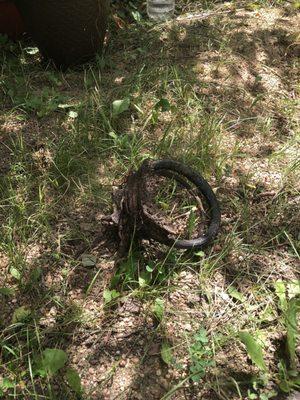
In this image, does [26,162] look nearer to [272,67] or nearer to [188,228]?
[188,228]

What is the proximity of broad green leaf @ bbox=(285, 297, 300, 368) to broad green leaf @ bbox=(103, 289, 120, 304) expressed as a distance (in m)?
0.81

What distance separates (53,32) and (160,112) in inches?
40.9

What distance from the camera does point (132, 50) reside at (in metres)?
3.78

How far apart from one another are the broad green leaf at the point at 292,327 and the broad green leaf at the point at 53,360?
0.99 meters

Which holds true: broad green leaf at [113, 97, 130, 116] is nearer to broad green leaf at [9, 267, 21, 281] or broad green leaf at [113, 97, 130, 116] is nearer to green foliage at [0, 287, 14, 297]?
broad green leaf at [9, 267, 21, 281]

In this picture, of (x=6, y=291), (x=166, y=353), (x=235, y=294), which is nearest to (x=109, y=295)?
(x=166, y=353)

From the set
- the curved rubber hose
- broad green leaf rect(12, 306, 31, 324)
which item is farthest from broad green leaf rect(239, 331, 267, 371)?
broad green leaf rect(12, 306, 31, 324)

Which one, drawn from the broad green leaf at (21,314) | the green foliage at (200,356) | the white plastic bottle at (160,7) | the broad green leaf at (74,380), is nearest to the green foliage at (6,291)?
the broad green leaf at (21,314)

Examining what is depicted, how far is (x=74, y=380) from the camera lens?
1.81 m

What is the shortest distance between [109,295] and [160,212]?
0.51 metres

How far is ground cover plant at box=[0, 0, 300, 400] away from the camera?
1.92 metres

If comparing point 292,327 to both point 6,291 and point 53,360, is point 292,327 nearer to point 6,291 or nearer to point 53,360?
point 53,360

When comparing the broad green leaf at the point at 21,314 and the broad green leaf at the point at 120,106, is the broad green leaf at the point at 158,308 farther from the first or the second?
the broad green leaf at the point at 120,106

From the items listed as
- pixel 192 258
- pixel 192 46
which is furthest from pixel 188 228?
pixel 192 46
